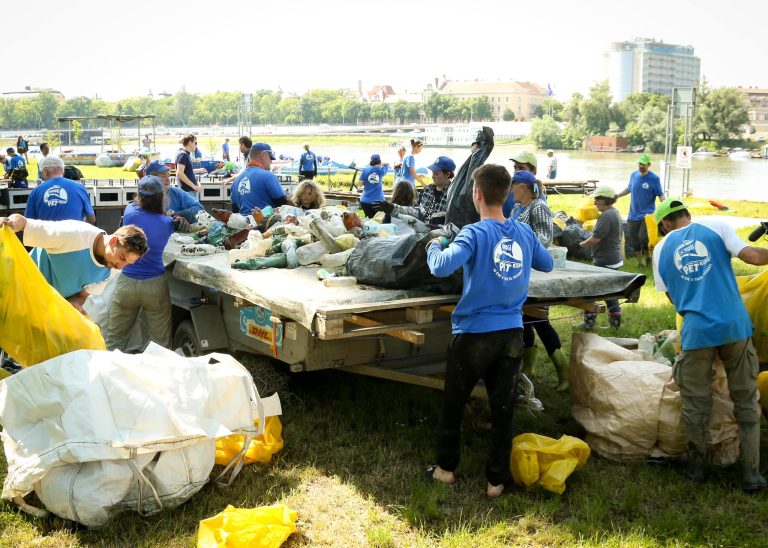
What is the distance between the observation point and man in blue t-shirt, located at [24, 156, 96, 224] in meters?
6.66

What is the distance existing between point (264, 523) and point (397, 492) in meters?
0.84

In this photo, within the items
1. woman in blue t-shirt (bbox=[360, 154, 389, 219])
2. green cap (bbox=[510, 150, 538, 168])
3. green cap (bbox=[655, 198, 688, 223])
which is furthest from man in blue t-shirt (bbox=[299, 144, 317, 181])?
green cap (bbox=[655, 198, 688, 223])

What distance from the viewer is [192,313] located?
5.33 meters

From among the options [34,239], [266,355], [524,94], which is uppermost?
[524,94]

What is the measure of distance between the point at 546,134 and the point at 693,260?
94.2 meters

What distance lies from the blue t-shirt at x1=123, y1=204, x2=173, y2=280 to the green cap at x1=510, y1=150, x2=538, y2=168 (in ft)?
8.98

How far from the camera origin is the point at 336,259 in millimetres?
4918

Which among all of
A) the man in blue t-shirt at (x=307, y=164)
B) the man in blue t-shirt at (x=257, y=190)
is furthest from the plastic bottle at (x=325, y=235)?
the man in blue t-shirt at (x=307, y=164)

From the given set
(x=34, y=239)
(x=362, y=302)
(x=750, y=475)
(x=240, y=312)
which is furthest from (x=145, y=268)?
(x=750, y=475)

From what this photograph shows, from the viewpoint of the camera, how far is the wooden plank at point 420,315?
4.14 metres

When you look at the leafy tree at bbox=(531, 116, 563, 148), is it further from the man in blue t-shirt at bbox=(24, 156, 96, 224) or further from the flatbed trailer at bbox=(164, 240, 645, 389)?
the flatbed trailer at bbox=(164, 240, 645, 389)

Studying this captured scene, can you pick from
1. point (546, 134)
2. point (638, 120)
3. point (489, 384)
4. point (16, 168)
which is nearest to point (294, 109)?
point (546, 134)

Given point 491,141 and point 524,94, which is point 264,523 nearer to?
point 491,141

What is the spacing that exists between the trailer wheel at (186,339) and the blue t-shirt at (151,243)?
433 mm
